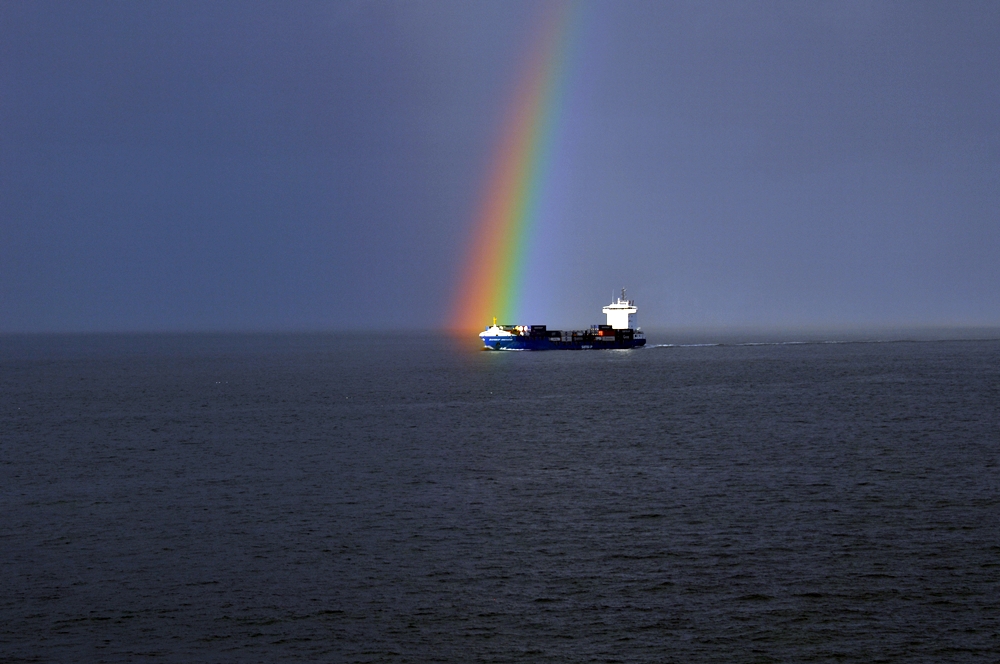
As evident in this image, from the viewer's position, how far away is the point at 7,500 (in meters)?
43.4

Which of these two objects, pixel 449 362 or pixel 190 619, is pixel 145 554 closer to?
pixel 190 619

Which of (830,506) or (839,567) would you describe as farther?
(830,506)

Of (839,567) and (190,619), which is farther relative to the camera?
(839,567)

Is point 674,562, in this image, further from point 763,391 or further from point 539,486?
point 763,391

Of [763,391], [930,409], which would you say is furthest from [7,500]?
[763,391]

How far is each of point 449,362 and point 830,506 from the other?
137 metres

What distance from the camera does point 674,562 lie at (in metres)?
31.3

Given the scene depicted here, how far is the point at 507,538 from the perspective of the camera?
34.8 m

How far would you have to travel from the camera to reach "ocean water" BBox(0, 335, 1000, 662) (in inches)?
992

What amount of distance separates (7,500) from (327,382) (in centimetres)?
8057

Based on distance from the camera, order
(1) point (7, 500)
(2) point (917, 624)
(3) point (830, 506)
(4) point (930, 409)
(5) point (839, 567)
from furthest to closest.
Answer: (4) point (930, 409), (1) point (7, 500), (3) point (830, 506), (5) point (839, 567), (2) point (917, 624)

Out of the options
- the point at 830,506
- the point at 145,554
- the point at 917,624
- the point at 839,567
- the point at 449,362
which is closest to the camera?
the point at 917,624

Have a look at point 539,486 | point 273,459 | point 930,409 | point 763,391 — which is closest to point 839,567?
point 539,486

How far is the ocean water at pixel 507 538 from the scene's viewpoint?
2519 cm
